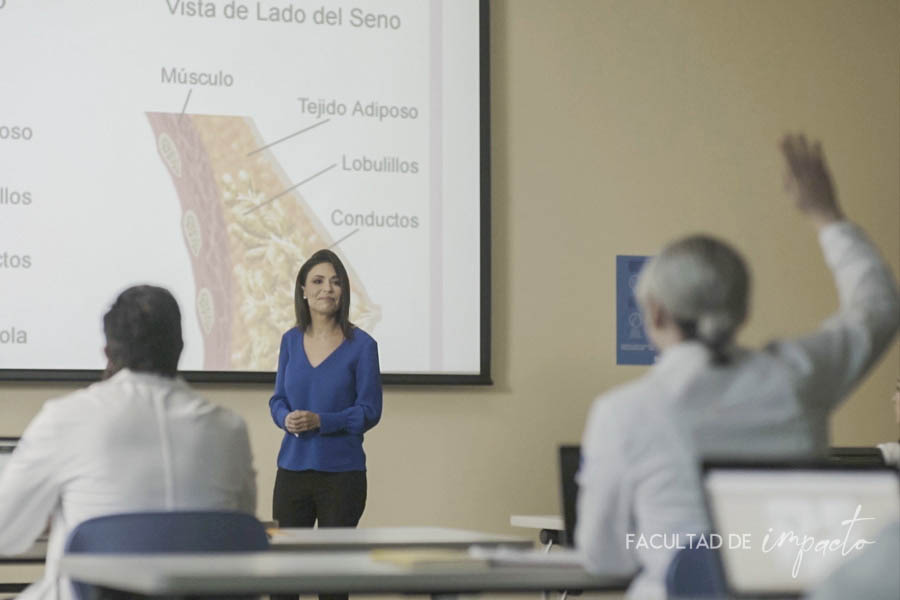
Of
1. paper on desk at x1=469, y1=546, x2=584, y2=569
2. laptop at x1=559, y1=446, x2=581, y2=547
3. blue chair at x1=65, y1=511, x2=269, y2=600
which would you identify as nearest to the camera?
paper on desk at x1=469, y1=546, x2=584, y2=569

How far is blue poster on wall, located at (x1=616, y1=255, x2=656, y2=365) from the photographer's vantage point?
20.4ft

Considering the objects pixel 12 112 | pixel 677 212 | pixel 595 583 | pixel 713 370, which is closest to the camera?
pixel 713 370

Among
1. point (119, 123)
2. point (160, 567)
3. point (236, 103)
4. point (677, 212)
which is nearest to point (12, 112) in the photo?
point (119, 123)

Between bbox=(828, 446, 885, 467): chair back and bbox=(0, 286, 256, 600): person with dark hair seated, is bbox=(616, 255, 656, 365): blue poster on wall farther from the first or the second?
bbox=(0, 286, 256, 600): person with dark hair seated

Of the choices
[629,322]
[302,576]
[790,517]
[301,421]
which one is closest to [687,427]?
[790,517]

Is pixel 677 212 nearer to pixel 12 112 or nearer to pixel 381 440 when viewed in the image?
pixel 381 440

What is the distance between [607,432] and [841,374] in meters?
0.37

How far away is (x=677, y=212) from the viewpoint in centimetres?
635

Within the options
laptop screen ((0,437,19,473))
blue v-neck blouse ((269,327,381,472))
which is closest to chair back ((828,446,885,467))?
blue v-neck blouse ((269,327,381,472))

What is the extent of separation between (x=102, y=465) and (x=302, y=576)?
73 centimetres

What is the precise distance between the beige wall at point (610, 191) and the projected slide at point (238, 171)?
0.84ft

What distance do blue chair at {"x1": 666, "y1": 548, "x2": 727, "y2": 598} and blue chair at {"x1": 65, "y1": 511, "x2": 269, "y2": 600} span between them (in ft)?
2.83

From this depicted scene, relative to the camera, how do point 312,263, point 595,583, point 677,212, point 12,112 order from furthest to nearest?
point 677,212, point 12,112, point 312,263, point 595,583

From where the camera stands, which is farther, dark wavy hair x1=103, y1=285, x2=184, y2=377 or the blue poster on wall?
the blue poster on wall
